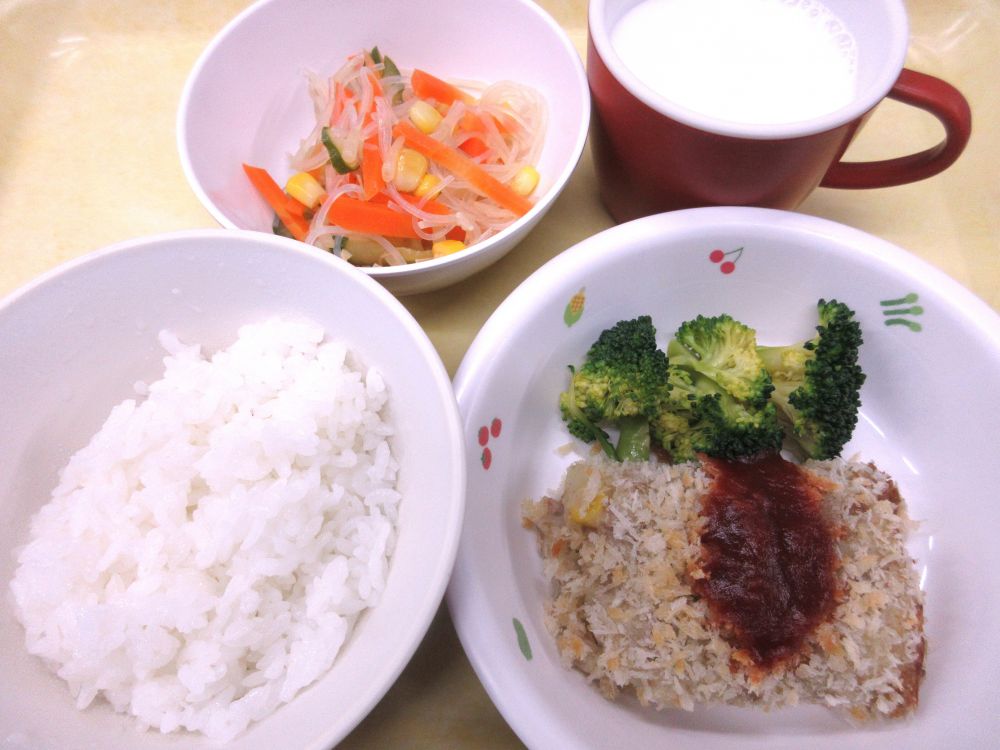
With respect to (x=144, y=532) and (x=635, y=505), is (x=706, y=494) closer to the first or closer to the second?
(x=635, y=505)

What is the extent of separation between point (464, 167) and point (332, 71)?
593 mm

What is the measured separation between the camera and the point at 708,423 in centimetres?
144

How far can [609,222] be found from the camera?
1.80m

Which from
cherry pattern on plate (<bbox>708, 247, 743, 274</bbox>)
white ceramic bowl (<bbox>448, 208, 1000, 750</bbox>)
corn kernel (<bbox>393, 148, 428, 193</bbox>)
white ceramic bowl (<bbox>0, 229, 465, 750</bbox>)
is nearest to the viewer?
white ceramic bowl (<bbox>0, 229, 465, 750</bbox>)

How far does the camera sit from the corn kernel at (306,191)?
162cm

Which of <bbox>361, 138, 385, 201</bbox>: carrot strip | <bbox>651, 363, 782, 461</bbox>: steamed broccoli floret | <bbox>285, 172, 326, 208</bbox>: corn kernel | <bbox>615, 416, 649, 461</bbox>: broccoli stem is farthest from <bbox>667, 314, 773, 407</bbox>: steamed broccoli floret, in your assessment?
<bbox>285, 172, 326, 208</bbox>: corn kernel

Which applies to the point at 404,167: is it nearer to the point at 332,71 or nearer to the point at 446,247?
the point at 446,247

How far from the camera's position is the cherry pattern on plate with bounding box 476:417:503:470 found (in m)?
1.26

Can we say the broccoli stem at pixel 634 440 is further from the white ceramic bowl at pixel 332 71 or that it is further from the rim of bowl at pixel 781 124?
the rim of bowl at pixel 781 124

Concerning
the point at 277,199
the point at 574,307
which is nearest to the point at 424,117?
the point at 277,199

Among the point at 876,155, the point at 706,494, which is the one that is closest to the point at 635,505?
the point at 706,494

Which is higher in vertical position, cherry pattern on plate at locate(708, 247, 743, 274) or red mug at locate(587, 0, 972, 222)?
red mug at locate(587, 0, 972, 222)

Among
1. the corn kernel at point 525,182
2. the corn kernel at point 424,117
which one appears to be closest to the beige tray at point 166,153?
the corn kernel at point 525,182

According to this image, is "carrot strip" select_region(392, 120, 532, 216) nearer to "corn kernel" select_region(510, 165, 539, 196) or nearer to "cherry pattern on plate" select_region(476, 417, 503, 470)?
"corn kernel" select_region(510, 165, 539, 196)
